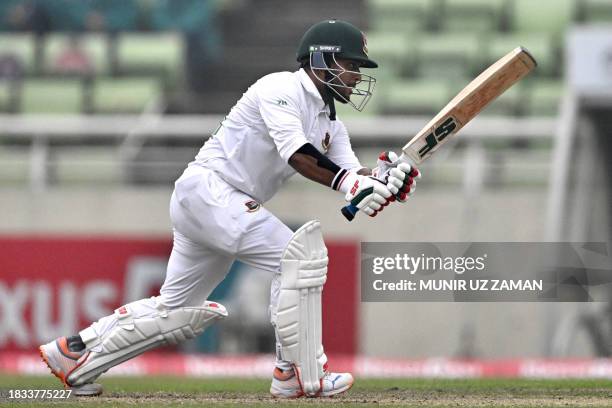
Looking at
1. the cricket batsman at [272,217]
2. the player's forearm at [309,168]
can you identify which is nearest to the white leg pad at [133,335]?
the cricket batsman at [272,217]

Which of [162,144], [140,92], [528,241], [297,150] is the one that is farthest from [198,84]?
[297,150]

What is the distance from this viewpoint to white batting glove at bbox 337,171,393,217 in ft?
18.9

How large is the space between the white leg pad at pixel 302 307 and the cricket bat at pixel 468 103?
1.84ft

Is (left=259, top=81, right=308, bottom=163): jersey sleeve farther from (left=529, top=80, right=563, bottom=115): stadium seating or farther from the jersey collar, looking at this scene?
(left=529, top=80, right=563, bottom=115): stadium seating

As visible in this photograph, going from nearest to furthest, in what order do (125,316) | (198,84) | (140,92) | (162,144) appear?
(125,316)
(162,144)
(140,92)
(198,84)

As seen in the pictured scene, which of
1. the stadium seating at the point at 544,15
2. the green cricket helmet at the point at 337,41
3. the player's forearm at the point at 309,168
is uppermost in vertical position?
the stadium seating at the point at 544,15

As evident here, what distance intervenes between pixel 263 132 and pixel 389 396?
53.8 inches

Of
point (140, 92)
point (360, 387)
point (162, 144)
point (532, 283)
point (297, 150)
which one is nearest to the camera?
point (297, 150)

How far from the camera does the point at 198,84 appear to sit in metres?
14.6

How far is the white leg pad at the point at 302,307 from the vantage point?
5922 millimetres

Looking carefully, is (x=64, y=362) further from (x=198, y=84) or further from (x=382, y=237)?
(x=198, y=84)

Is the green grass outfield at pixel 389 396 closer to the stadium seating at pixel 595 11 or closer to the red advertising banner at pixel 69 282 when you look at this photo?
the red advertising banner at pixel 69 282

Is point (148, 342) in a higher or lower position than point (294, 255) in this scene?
lower

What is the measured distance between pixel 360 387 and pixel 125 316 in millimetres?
1466
